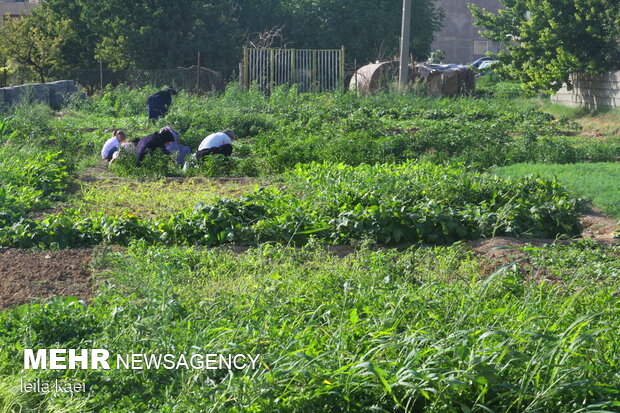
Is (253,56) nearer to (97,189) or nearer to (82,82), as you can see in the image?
(82,82)

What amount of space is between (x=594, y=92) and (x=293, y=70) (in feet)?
29.2

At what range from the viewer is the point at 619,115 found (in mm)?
20125

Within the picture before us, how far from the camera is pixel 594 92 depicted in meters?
22.5

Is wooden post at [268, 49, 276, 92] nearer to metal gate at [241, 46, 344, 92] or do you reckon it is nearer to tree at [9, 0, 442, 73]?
metal gate at [241, 46, 344, 92]

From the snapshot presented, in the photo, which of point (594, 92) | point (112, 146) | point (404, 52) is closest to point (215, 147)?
point (112, 146)

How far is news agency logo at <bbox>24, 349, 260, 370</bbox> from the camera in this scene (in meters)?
4.26

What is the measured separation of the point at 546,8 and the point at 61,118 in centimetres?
1253

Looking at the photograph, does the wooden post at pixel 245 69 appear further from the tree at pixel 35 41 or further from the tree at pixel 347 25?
the tree at pixel 347 25

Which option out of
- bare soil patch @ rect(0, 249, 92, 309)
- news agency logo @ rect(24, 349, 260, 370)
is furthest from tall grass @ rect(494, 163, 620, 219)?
news agency logo @ rect(24, 349, 260, 370)

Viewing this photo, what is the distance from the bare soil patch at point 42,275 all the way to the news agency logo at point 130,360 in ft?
4.09

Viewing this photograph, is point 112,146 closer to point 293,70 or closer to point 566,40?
point 293,70

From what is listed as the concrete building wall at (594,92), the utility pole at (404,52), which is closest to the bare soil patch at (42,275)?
the concrete building wall at (594,92)

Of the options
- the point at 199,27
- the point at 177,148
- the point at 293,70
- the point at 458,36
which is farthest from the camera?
the point at 458,36

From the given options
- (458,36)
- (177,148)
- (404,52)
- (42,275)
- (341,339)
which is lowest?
(42,275)
